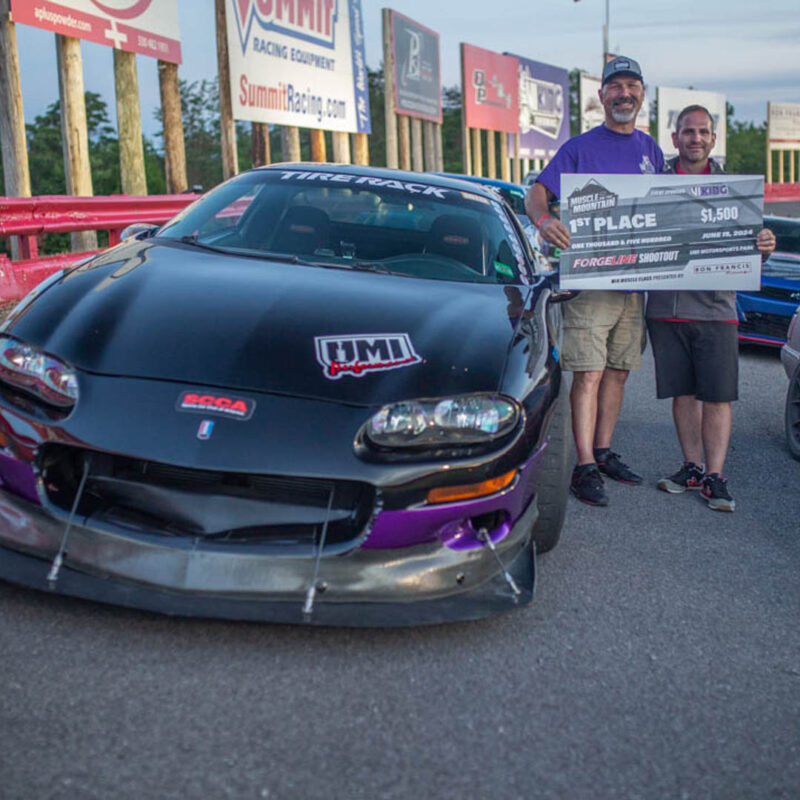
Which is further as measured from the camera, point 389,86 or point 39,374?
point 389,86

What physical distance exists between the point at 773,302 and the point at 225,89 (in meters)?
10.2

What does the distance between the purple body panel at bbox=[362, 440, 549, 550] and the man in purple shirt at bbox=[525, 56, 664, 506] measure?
67.3 inches

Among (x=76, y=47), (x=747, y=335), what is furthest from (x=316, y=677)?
(x=76, y=47)

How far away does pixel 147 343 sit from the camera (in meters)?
3.21

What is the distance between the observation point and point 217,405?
2.97 meters

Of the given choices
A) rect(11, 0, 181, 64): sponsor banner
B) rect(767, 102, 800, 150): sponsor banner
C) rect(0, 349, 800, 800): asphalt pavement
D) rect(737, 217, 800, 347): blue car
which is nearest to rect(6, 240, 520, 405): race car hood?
rect(0, 349, 800, 800): asphalt pavement

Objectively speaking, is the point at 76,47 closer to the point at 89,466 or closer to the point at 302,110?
the point at 302,110

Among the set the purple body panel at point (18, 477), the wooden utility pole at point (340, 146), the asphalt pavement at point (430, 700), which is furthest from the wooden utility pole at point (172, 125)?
the asphalt pavement at point (430, 700)

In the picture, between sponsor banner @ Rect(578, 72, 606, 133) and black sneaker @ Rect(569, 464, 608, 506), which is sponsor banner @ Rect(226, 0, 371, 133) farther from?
sponsor banner @ Rect(578, 72, 606, 133)

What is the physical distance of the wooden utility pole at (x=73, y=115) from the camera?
11.8 meters

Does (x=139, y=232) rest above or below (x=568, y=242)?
above

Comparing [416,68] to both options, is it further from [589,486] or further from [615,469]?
[589,486]

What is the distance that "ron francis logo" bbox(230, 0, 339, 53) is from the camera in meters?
16.6

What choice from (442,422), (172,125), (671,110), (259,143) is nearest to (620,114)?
(442,422)
